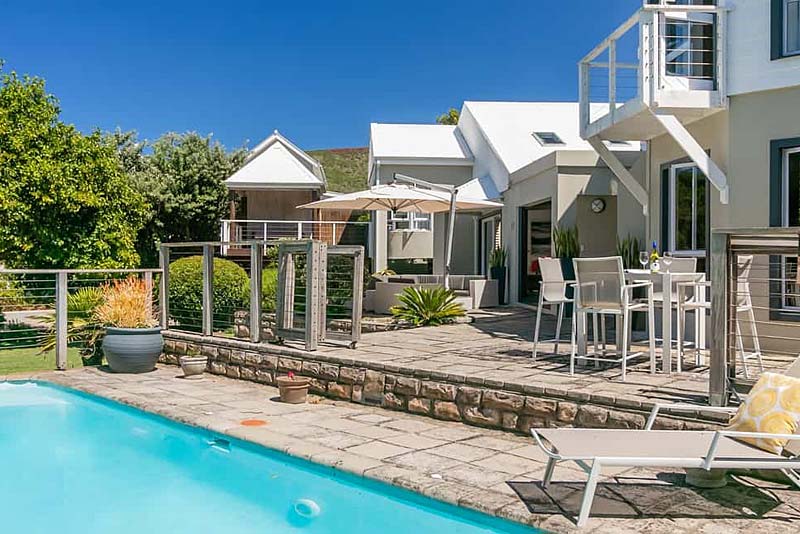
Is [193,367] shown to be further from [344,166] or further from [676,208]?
[344,166]

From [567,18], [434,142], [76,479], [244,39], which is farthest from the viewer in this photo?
[244,39]

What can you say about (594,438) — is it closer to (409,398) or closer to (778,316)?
(409,398)

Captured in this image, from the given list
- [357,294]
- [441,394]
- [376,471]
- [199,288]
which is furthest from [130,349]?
[376,471]

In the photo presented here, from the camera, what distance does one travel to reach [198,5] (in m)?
25.8

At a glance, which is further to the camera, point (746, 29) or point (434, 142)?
point (434, 142)

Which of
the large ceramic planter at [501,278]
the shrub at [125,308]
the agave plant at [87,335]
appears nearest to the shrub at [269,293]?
the shrub at [125,308]

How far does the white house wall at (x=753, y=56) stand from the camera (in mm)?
8523

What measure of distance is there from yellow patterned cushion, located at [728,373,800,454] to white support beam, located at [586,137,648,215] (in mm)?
6598

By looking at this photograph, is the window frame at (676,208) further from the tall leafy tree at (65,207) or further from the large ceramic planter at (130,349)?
the tall leafy tree at (65,207)

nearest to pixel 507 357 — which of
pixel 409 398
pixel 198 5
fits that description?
pixel 409 398

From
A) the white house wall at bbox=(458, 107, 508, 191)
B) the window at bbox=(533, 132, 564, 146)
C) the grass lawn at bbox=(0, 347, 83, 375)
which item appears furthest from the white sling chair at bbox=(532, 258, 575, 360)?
the window at bbox=(533, 132, 564, 146)

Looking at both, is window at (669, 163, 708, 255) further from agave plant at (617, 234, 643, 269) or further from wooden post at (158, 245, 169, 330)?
wooden post at (158, 245, 169, 330)

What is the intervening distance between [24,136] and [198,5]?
32.6 ft

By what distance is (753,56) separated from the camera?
885cm
